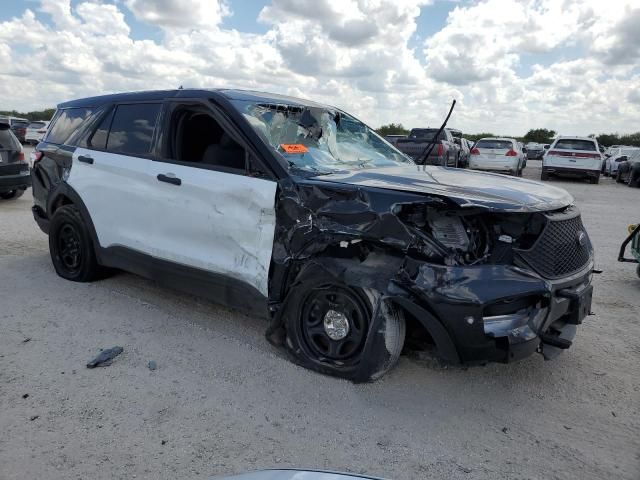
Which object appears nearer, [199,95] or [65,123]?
[199,95]

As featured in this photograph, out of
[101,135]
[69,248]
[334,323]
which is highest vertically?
[101,135]

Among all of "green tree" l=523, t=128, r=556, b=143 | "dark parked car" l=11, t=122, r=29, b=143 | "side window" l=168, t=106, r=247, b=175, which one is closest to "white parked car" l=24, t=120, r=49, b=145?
"dark parked car" l=11, t=122, r=29, b=143

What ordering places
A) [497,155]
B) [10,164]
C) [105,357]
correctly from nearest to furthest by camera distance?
[105,357], [10,164], [497,155]

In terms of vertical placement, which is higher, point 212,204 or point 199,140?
point 199,140

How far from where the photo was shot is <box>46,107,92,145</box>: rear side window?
550 centimetres

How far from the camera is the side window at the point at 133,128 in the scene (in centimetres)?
466

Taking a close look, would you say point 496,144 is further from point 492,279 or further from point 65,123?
point 492,279

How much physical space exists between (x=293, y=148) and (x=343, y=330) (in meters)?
1.39

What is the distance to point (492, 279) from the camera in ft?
10.1

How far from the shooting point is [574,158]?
20.1m

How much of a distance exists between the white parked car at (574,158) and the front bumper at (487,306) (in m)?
18.7

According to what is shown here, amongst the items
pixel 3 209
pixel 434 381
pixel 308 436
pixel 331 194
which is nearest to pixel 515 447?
pixel 434 381

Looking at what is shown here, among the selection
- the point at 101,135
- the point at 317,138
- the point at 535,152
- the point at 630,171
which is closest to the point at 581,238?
the point at 317,138

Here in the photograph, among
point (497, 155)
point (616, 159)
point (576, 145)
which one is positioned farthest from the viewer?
point (616, 159)
